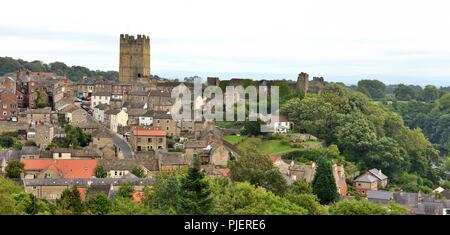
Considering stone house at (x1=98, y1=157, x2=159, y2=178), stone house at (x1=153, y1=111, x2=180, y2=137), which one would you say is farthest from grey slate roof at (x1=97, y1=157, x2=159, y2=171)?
stone house at (x1=153, y1=111, x2=180, y2=137)

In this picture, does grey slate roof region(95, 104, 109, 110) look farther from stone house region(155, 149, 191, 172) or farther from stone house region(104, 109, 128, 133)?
stone house region(155, 149, 191, 172)

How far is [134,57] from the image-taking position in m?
42.1

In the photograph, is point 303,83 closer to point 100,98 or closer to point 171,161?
point 100,98

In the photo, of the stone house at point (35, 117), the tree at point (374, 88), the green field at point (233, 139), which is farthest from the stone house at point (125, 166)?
the tree at point (374, 88)

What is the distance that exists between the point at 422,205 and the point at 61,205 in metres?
11.6

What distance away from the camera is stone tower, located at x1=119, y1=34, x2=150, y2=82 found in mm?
42031

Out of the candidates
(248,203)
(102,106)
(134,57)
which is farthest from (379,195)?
(134,57)

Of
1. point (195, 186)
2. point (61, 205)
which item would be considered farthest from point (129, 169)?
point (195, 186)

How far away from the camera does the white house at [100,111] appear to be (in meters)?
31.2

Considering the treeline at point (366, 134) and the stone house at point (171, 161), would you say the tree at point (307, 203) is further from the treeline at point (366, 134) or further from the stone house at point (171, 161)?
the treeline at point (366, 134)

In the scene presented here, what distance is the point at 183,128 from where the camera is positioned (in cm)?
2928

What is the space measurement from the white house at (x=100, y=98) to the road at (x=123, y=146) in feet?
25.0
